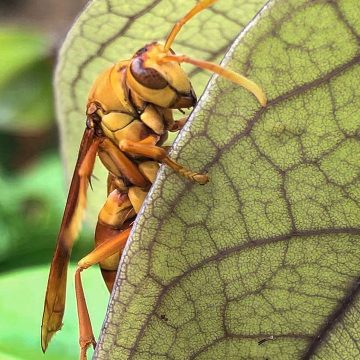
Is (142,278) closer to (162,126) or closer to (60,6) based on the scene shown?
(162,126)

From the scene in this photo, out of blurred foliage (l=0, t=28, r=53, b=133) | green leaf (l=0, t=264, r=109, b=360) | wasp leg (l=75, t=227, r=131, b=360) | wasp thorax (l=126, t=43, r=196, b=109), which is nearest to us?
wasp thorax (l=126, t=43, r=196, b=109)

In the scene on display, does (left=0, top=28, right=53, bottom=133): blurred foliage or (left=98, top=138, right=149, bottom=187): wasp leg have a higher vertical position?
(left=98, top=138, right=149, bottom=187): wasp leg

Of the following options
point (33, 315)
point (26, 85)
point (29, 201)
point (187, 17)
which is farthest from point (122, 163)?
point (26, 85)

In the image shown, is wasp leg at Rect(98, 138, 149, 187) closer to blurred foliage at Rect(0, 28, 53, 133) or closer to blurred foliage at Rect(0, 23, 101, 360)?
blurred foliage at Rect(0, 23, 101, 360)

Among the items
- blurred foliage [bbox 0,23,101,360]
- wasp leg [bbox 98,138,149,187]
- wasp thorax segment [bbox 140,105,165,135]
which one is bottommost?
blurred foliage [bbox 0,23,101,360]

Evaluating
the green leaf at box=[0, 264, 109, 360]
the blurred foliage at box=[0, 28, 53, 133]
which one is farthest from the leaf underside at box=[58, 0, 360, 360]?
the blurred foliage at box=[0, 28, 53, 133]

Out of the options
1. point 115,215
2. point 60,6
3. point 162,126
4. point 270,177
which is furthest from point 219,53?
point 60,6

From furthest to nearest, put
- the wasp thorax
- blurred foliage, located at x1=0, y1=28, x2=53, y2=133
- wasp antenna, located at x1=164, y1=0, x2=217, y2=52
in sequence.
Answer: blurred foliage, located at x1=0, y1=28, x2=53, y2=133
the wasp thorax
wasp antenna, located at x1=164, y1=0, x2=217, y2=52

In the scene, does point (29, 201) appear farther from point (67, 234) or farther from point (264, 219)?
point (264, 219)

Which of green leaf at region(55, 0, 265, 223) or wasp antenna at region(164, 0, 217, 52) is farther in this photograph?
green leaf at region(55, 0, 265, 223)
